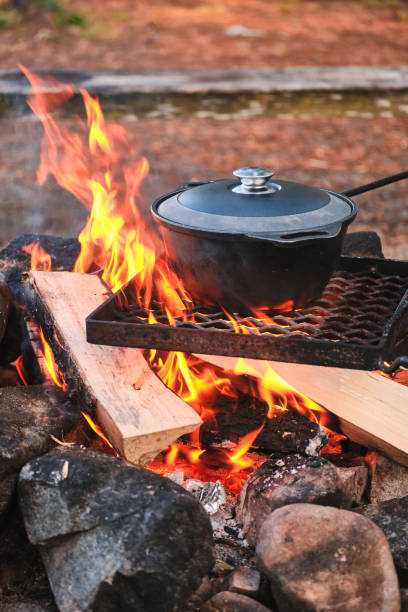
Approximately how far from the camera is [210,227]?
196 centimetres

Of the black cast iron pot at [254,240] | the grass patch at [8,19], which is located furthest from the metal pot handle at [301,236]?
the grass patch at [8,19]

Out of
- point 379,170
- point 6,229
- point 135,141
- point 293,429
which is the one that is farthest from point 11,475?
point 135,141

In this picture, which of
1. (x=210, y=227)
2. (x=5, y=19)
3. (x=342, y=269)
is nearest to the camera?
(x=210, y=227)

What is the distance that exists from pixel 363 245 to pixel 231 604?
78.0 inches

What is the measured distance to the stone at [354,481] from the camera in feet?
6.22

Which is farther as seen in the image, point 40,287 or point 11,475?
point 40,287

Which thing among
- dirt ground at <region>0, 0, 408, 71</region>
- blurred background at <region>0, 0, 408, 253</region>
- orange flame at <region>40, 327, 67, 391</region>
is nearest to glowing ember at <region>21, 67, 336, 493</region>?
orange flame at <region>40, 327, 67, 391</region>

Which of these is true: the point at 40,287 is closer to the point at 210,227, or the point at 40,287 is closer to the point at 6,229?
the point at 210,227

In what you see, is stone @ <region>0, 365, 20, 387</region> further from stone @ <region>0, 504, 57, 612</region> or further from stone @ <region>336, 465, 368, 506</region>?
stone @ <region>336, 465, 368, 506</region>

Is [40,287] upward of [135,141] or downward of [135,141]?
upward

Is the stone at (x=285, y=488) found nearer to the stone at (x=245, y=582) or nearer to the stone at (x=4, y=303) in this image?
the stone at (x=245, y=582)

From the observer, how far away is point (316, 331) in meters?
2.09

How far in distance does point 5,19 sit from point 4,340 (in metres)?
12.6

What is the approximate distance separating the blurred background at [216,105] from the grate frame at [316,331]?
2.08 m
